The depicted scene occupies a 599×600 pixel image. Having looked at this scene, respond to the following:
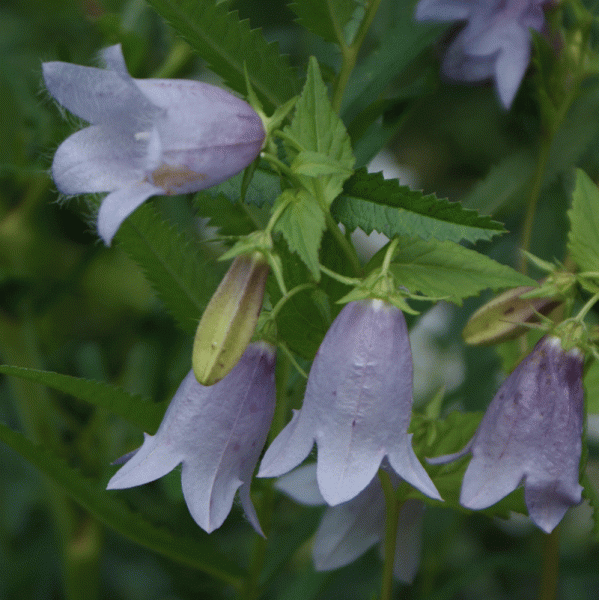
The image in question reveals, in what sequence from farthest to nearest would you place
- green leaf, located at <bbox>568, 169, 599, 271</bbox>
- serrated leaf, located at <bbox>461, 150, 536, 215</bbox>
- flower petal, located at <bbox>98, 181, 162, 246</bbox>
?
1. serrated leaf, located at <bbox>461, 150, 536, 215</bbox>
2. green leaf, located at <bbox>568, 169, 599, 271</bbox>
3. flower petal, located at <bbox>98, 181, 162, 246</bbox>

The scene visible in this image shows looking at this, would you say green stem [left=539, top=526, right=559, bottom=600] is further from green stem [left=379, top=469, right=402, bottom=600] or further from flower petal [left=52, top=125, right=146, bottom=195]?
flower petal [left=52, top=125, right=146, bottom=195]

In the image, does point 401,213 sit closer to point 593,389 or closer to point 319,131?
point 319,131

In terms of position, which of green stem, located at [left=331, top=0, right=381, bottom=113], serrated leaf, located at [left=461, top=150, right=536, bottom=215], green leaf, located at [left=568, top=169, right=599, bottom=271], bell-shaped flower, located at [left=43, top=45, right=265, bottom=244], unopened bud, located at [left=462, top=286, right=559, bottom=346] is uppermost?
bell-shaped flower, located at [left=43, top=45, right=265, bottom=244]

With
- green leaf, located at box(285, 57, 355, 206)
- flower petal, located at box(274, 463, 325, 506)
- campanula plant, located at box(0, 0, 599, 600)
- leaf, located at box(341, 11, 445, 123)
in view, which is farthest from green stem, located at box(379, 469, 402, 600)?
leaf, located at box(341, 11, 445, 123)

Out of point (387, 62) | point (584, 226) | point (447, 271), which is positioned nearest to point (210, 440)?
point (447, 271)

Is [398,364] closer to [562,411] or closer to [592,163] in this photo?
[562,411]

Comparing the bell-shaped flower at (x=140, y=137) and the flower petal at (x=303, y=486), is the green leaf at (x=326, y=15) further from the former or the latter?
the flower petal at (x=303, y=486)
